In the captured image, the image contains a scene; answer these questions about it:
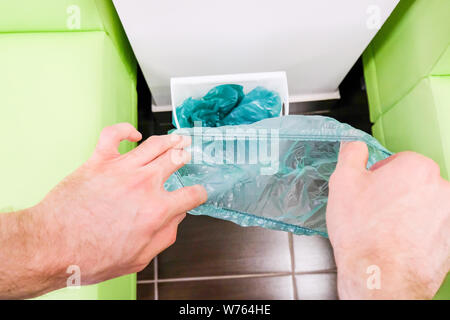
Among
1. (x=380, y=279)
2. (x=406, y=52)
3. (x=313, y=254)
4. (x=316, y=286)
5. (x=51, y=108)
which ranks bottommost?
(x=316, y=286)

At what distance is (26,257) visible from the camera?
1.79 feet

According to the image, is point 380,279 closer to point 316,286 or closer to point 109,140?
point 109,140

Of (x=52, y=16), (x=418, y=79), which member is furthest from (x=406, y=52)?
(x=52, y=16)

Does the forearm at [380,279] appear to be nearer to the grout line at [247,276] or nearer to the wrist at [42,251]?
the wrist at [42,251]

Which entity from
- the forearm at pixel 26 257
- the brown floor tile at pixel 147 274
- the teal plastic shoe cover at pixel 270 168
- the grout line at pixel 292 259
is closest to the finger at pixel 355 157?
the teal plastic shoe cover at pixel 270 168

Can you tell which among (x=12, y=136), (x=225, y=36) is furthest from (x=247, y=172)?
(x=12, y=136)

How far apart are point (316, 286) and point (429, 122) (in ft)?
2.23

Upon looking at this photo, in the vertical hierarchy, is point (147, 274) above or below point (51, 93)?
below

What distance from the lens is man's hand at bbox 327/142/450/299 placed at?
0.47m

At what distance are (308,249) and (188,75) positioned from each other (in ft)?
2.46

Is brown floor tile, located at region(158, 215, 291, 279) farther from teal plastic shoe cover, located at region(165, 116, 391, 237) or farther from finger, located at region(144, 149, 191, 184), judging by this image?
finger, located at region(144, 149, 191, 184)

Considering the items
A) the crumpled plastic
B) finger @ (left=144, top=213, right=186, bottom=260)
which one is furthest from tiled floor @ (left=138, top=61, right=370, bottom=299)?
finger @ (left=144, top=213, right=186, bottom=260)

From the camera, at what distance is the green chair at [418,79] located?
801mm
